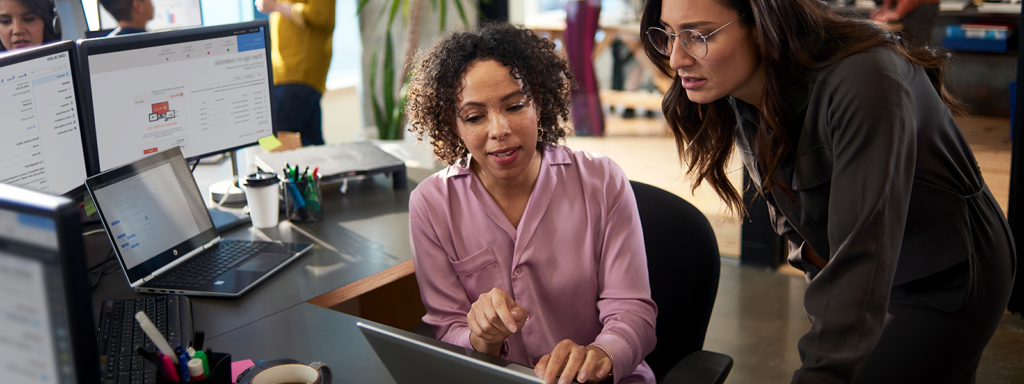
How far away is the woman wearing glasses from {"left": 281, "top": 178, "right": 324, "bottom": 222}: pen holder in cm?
100

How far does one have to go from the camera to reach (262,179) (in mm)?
1848

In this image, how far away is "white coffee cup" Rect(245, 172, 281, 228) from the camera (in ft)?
5.99

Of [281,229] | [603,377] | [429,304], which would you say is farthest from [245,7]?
[603,377]

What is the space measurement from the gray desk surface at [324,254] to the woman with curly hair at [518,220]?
0.26 metres

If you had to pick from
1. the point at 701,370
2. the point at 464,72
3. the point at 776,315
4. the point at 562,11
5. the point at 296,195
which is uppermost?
the point at 562,11

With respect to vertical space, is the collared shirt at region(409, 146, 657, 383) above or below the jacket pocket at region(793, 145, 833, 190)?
below

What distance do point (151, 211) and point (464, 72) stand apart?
2.35 feet

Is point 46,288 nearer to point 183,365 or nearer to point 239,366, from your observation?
point 183,365

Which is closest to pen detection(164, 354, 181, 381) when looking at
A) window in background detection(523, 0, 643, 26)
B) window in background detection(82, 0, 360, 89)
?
window in background detection(523, 0, 643, 26)

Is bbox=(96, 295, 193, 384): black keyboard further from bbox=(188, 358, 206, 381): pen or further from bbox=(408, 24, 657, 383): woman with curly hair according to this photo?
bbox=(408, 24, 657, 383): woman with curly hair

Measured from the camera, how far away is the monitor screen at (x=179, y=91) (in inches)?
68.7

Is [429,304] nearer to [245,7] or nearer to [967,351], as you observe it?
[967,351]

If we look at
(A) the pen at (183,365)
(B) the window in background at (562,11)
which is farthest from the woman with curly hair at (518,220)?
(B) the window in background at (562,11)

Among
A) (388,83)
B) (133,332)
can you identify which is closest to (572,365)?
(133,332)
